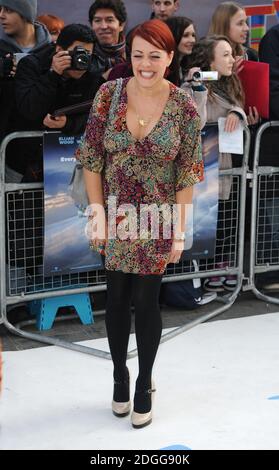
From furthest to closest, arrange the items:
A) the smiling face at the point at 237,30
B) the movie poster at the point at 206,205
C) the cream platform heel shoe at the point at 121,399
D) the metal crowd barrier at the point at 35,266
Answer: the smiling face at the point at 237,30
the movie poster at the point at 206,205
the metal crowd barrier at the point at 35,266
the cream platform heel shoe at the point at 121,399

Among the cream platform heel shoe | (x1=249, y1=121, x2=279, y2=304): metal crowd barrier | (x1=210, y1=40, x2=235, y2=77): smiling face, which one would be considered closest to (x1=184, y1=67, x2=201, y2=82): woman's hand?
(x1=210, y1=40, x2=235, y2=77): smiling face

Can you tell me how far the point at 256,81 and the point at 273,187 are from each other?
730mm

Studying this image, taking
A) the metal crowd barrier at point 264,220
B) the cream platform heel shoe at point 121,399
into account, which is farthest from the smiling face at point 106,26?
the cream platform heel shoe at point 121,399

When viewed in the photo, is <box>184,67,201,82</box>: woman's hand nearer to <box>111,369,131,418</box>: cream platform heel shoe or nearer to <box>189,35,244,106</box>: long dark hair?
<box>189,35,244,106</box>: long dark hair

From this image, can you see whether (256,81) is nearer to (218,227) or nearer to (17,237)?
(218,227)

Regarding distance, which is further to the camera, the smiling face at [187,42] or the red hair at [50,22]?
the red hair at [50,22]

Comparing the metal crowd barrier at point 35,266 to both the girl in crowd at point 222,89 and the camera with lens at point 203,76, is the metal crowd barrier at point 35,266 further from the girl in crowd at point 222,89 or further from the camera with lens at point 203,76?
the camera with lens at point 203,76

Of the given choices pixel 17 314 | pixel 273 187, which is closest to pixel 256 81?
pixel 273 187

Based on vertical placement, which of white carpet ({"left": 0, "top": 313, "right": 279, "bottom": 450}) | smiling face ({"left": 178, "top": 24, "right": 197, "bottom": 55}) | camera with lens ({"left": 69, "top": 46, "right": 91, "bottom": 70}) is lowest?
white carpet ({"left": 0, "top": 313, "right": 279, "bottom": 450})

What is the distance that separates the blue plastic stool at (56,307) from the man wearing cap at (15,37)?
40.4 inches

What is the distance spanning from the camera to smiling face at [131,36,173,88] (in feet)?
10.8

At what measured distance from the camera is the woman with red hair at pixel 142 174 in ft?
10.9

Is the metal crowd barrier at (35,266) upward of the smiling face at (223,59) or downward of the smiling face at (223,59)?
downward

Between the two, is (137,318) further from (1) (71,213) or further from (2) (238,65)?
(2) (238,65)
